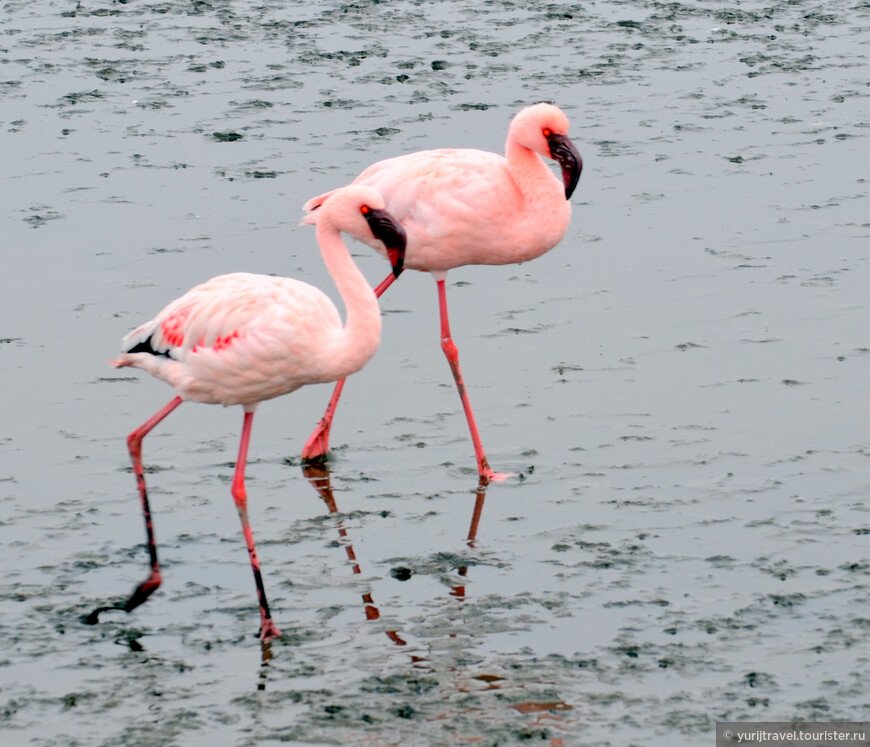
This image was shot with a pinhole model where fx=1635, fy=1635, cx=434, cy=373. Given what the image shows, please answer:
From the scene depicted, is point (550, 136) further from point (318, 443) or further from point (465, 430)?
point (318, 443)

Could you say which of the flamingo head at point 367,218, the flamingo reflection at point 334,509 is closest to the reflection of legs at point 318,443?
the flamingo reflection at point 334,509

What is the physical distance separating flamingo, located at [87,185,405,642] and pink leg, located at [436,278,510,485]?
1.40 meters

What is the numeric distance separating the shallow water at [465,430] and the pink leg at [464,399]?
0.11 metres

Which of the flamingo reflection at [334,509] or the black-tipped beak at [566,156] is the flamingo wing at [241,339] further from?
the black-tipped beak at [566,156]

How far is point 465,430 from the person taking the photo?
26.8 ft

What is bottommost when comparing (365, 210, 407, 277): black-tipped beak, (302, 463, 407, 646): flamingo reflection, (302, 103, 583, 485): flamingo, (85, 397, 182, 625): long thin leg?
(302, 463, 407, 646): flamingo reflection

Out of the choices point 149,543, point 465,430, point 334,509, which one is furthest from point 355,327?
point 465,430

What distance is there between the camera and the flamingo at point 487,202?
8.09m

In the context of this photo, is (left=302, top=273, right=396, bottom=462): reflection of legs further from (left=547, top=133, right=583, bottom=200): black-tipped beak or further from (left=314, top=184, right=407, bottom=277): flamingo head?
(left=314, top=184, right=407, bottom=277): flamingo head

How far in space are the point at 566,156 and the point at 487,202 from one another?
1.48ft

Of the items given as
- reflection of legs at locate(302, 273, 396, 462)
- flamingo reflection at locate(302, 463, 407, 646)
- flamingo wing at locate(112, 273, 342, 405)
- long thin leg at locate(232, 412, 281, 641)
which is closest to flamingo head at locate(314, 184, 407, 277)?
flamingo wing at locate(112, 273, 342, 405)

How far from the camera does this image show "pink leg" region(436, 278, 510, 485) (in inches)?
302

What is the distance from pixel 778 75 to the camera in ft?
46.5

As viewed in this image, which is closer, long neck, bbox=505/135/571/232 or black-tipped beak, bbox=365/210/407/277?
black-tipped beak, bbox=365/210/407/277
